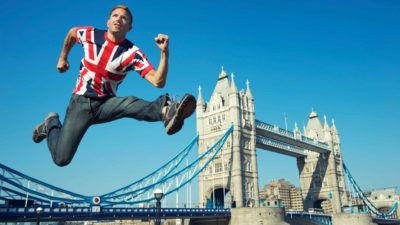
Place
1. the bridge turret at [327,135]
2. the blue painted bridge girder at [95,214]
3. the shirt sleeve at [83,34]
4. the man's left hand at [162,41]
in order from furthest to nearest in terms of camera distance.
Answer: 1. the bridge turret at [327,135]
2. the blue painted bridge girder at [95,214]
3. the shirt sleeve at [83,34]
4. the man's left hand at [162,41]

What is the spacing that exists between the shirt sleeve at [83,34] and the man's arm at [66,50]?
69 millimetres

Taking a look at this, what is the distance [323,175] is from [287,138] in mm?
15063

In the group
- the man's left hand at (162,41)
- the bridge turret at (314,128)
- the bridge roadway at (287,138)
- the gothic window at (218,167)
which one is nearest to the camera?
the man's left hand at (162,41)

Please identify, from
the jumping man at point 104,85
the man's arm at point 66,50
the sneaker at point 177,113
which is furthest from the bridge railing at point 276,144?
the sneaker at point 177,113

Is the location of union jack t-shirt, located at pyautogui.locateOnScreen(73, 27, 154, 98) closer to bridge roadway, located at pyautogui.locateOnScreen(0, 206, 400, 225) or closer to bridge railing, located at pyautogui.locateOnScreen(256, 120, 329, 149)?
bridge roadway, located at pyautogui.locateOnScreen(0, 206, 400, 225)

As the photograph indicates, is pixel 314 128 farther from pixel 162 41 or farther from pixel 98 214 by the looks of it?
pixel 162 41

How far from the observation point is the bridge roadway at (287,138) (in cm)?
5191

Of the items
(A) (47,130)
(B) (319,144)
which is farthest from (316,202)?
(A) (47,130)

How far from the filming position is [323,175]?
65750mm

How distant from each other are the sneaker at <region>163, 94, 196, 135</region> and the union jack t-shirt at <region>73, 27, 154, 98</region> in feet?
1.99

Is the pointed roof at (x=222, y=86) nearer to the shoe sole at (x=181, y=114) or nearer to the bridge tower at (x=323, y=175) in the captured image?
the bridge tower at (x=323, y=175)

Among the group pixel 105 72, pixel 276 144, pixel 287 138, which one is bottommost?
pixel 105 72

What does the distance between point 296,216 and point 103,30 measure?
49.2 meters

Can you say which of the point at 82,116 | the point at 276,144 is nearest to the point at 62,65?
the point at 82,116
